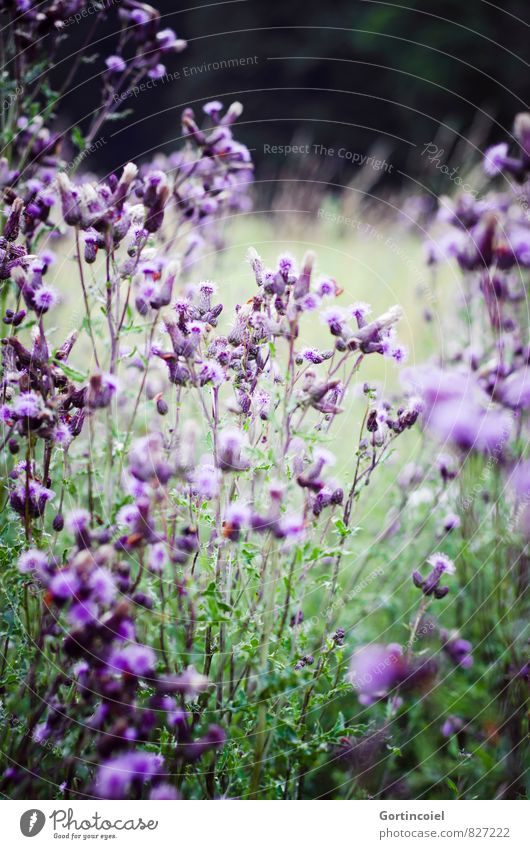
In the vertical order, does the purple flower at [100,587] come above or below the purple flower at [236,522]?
below

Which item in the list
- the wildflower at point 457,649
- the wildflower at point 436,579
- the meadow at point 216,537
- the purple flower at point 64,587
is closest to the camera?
the purple flower at point 64,587

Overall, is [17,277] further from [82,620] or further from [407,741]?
[407,741]

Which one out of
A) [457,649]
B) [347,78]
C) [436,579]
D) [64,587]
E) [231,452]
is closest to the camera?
[64,587]

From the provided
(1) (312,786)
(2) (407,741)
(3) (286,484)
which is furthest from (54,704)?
(2) (407,741)

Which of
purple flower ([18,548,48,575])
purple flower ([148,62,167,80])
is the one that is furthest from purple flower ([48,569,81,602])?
purple flower ([148,62,167,80])

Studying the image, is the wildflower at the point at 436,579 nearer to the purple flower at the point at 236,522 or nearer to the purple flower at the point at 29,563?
the purple flower at the point at 236,522

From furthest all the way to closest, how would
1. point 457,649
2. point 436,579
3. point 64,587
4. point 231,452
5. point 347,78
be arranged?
point 347,78, point 457,649, point 436,579, point 231,452, point 64,587

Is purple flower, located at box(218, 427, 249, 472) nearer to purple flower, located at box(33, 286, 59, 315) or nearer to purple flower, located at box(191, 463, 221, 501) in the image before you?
purple flower, located at box(191, 463, 221, 501)

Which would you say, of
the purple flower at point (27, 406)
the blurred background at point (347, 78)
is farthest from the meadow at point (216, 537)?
the blurred background at point (347, 78)

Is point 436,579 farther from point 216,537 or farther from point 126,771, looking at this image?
point 126,771

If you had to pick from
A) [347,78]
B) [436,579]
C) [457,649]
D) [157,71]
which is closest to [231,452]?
[436,579]

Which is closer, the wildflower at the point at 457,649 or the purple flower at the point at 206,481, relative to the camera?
the purple flower at the point at 206,481

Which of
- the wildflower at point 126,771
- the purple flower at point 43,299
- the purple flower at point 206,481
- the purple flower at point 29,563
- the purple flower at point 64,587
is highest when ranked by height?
the purple flower at point 43,299

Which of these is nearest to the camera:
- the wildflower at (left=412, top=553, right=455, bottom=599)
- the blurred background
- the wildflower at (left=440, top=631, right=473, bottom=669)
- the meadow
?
the meadow
